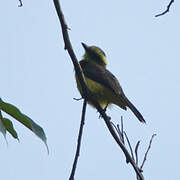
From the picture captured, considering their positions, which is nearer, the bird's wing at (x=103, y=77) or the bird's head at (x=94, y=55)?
the bird's wing at (x=103, y=77)

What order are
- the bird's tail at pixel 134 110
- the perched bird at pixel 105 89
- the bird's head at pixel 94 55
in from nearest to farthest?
the bird's tail at pixel 134 110 < the perched bird at pixel 105 89 < the bird's head at pixel 94 55

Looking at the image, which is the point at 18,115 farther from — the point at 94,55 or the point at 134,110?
the point at 94,55

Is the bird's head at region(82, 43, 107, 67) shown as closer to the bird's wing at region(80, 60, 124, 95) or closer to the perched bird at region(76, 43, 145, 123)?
the bird's wing at region(80, 60, 124, 95)

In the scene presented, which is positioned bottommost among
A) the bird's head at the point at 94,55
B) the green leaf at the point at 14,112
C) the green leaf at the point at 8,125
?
the bird's head at the point at 94,55

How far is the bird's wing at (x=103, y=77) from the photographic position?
242 inches

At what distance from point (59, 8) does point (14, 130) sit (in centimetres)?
79

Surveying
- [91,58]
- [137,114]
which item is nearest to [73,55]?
[137,114]

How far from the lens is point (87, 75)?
6332 mm

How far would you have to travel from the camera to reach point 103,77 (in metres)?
6.43

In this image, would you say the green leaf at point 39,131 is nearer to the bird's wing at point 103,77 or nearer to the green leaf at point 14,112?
the green leaf at point 14,112

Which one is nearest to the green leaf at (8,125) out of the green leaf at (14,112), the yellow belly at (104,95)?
the green leaf at (14,112)

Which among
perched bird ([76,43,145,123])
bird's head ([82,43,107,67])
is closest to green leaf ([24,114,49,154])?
perched bird ([76,43,145,123])

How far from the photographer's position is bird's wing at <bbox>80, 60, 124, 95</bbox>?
6.15 metres

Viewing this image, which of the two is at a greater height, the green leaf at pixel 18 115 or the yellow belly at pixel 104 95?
the green leaf at pixel 18 115
